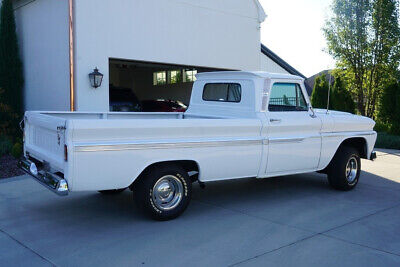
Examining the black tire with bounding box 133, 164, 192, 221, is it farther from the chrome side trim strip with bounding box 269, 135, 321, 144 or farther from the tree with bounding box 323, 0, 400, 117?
the tree with bounding box 323, 0, 400, 117

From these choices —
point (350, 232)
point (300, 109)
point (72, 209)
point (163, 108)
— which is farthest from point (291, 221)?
point (163, 108)

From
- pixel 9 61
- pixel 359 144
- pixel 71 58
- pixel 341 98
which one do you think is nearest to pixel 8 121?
pixel 9 61

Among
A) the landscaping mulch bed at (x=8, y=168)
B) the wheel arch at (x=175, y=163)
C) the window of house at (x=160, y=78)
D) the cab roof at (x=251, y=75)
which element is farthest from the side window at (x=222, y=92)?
the window of house at (x=160, y=78)

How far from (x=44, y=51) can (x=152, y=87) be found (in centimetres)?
931

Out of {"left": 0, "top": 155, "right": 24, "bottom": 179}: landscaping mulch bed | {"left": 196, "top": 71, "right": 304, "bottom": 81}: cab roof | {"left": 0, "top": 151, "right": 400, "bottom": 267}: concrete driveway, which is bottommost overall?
{"left": 0, "top": 151, "right": 400, "bottom": 267}: concrete driveway

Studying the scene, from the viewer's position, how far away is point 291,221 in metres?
5.33

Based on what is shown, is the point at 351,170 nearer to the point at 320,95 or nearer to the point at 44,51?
the point at 44,51

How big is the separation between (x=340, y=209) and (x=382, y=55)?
11.2 m

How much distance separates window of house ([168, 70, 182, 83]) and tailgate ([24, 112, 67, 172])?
13143mm

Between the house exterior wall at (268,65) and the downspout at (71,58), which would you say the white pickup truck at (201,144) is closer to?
the downspout at (71,58)

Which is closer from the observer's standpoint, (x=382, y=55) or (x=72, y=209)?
(x=72, y=209)

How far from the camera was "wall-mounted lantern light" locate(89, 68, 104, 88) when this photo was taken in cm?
1039

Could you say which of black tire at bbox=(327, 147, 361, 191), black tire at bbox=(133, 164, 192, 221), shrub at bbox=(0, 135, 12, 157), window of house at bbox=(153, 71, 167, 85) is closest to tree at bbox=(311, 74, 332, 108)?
window of house at bbox=(153, 71, 167, 85)

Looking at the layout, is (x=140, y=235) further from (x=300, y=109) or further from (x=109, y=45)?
(x=109, y=45)
